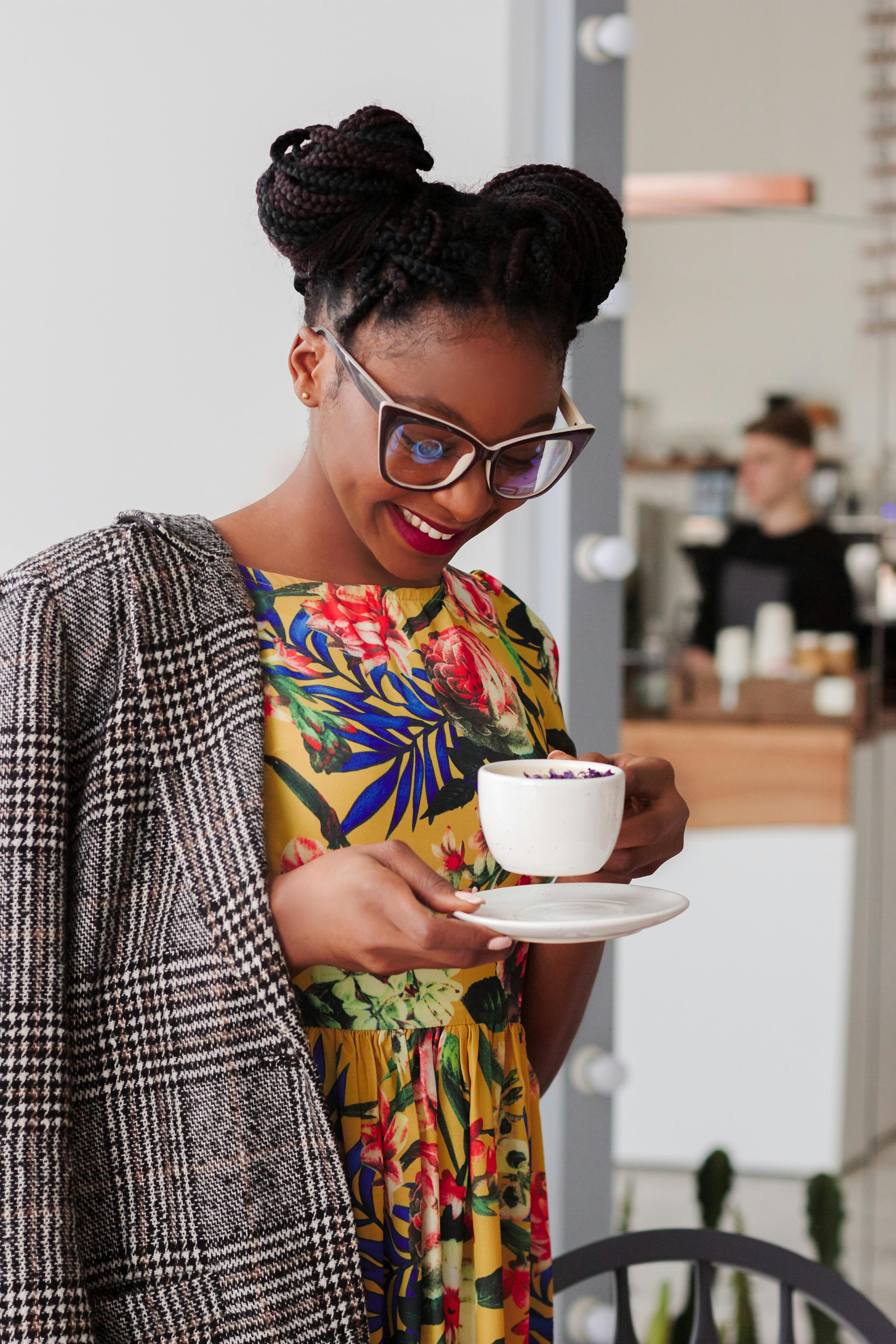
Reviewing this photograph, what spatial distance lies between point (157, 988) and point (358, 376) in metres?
0.43

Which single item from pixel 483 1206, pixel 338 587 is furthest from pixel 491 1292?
pixel 338 587

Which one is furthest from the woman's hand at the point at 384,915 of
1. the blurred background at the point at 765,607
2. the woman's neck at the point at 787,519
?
the woman's neck at the point at 787,519

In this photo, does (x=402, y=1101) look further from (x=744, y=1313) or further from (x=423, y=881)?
(x=744, y=1313)

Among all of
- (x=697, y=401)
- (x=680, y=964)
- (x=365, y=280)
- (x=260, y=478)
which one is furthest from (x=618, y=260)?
(x=680, y=964)

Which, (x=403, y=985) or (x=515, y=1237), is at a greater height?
(x=403, y=985)

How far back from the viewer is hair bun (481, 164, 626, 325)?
2.76 ft

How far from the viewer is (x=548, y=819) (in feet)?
2.45

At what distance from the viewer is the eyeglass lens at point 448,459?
809 millimetres

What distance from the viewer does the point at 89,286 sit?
1157 mm

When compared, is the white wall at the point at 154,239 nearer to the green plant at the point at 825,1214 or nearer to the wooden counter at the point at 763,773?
the green plant at the point at 825,1214

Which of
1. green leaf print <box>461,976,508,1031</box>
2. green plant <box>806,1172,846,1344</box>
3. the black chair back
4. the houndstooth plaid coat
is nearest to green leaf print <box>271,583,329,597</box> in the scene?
the houndstooth plaid coat

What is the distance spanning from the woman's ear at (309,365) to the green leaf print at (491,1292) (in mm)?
644

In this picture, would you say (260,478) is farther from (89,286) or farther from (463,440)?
(463,440)

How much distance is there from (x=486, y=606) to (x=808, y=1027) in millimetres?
2047
